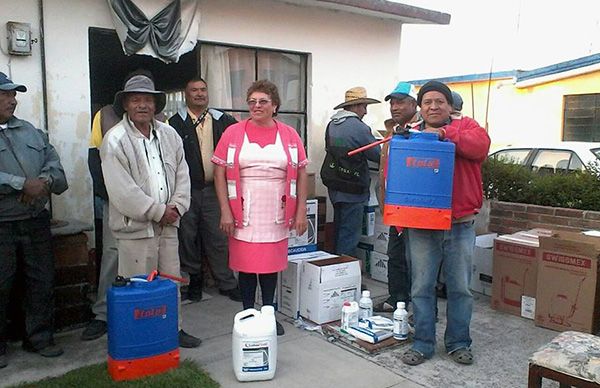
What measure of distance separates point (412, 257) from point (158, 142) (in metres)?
1.94

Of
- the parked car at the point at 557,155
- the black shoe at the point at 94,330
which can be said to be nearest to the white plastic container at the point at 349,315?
the black shoe at the point at 94,330

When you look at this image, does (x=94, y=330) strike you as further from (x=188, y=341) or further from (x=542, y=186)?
(x=542, y=186)

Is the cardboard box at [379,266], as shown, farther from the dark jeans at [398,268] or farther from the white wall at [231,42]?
the white wall at [231,42]

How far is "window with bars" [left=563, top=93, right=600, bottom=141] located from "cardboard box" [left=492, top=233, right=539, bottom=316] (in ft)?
39.0

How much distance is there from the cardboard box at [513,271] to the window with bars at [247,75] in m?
2.62

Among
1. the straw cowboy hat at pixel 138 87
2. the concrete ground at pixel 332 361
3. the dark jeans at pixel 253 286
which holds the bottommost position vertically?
the concrete ground at pixel 332 361

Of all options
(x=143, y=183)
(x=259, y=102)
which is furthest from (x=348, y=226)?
(x=143, y=183)

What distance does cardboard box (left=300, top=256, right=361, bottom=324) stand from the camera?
173 inches

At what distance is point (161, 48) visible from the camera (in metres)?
4.93

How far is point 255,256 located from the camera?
13.0 ft

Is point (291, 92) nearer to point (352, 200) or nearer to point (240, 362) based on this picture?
point (352, 200)

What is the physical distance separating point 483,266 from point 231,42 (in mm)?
3370

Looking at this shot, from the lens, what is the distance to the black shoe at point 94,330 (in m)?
4.08

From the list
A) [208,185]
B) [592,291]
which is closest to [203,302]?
[208,185]
